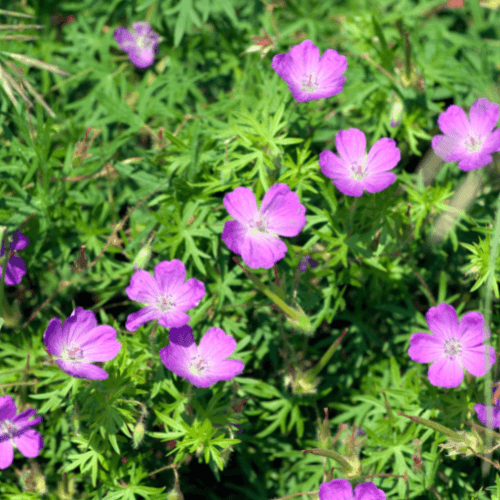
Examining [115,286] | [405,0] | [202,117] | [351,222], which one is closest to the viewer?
[351,222]

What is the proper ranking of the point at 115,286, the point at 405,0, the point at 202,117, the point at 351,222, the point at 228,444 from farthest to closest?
the point at 405,0, the point at 202,117, the point at 115,286, the point at 351,222, the point at 228,444

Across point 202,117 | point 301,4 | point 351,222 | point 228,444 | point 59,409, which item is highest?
point 301,4

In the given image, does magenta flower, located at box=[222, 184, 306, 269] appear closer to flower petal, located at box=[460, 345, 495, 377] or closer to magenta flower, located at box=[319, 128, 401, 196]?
magenta flower, located at box=[319, 128, 401, 196]

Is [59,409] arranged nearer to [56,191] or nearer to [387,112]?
[56,191]

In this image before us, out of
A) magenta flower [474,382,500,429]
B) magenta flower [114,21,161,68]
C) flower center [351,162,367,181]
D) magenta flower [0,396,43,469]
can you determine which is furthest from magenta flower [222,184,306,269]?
magenta flower [114,21,161,68]

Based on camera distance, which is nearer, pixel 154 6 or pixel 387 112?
pixel 387 112

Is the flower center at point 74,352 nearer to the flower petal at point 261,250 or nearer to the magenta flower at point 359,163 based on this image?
the flower petal at point 261,250

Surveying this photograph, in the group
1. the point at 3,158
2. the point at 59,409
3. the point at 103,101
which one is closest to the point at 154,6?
the point at 103,101

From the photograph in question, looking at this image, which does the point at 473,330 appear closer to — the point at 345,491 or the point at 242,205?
the point at 345,491
